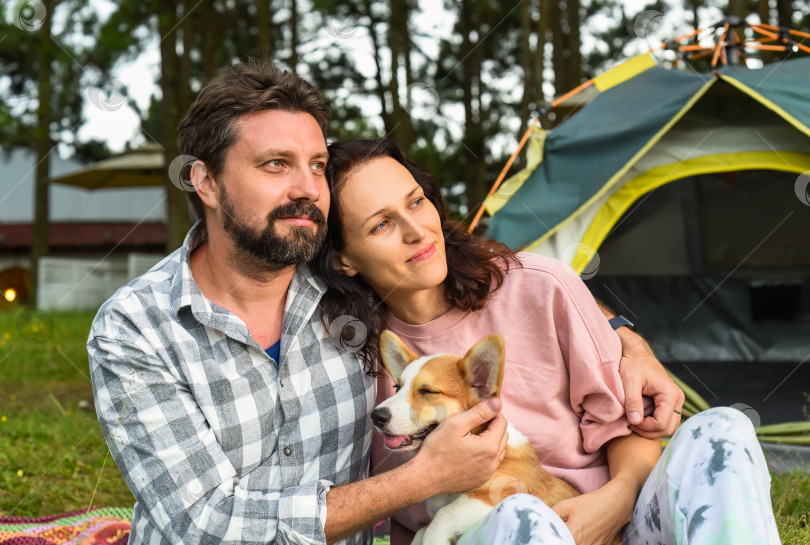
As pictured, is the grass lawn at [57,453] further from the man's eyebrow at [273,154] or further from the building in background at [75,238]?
the building in background at [75,238]

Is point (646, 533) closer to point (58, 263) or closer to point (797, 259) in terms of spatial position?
point (797, 259)

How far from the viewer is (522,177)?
13.3ft

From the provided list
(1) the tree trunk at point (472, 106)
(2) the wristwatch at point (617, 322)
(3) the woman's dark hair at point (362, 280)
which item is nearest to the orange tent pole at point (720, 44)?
(2) the wristwatch at point (617, 322)

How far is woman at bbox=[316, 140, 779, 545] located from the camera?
188 cm

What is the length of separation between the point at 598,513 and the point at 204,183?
49.5 inches

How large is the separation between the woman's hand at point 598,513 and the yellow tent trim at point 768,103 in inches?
90.9

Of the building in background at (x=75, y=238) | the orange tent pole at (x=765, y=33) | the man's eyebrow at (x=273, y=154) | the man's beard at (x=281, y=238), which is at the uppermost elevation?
the man's eyebrow at (x=273, y=154)

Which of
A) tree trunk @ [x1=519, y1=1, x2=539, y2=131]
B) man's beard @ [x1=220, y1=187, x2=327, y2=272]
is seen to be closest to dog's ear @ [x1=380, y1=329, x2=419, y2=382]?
man's beard @ [x1=220, y1=187, x2=327, y2=272]

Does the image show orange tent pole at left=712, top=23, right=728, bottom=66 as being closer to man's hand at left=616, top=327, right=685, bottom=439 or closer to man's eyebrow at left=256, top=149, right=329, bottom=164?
man's hand at left=616, top=327, right=685, bottom=439

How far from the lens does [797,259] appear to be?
5.45m

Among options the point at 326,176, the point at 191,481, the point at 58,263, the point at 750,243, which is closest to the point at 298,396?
the point at 191,481

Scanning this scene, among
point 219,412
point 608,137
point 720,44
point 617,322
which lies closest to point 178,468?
point 219,412

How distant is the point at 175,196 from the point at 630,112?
477cm

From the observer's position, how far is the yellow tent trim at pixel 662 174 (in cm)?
381
